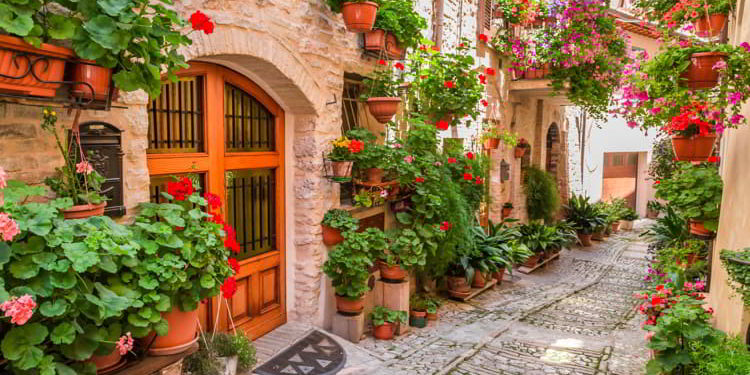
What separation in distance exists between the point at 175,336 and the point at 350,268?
6.97 ft

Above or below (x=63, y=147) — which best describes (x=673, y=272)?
below

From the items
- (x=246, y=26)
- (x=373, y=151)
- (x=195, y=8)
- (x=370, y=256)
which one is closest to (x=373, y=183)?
(x=373, y=151)

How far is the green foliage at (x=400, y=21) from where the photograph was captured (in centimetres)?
531

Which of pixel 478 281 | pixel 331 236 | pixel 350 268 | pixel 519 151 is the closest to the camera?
pixel 350 268

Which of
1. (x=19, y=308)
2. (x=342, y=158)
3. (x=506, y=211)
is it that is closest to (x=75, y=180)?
(x=19, y=308)

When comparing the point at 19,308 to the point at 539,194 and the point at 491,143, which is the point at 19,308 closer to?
the point at 491,143

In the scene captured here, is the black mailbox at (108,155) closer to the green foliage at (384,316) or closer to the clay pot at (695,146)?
the green foliage at (384,316)

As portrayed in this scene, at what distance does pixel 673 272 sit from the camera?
5.93 metres

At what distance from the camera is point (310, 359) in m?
4.48

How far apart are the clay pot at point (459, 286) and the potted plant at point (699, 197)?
2782 mm

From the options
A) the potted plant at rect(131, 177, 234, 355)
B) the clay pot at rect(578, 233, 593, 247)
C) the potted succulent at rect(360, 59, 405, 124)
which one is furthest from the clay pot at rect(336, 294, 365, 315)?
the clay pot at rect(578, 233, 593, 247)

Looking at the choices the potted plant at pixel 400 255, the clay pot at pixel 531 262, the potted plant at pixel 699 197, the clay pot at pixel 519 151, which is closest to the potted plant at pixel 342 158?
the potted plant at pixel 400 255

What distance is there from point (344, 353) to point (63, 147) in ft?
9.33

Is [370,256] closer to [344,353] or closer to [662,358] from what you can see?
[344,353]
